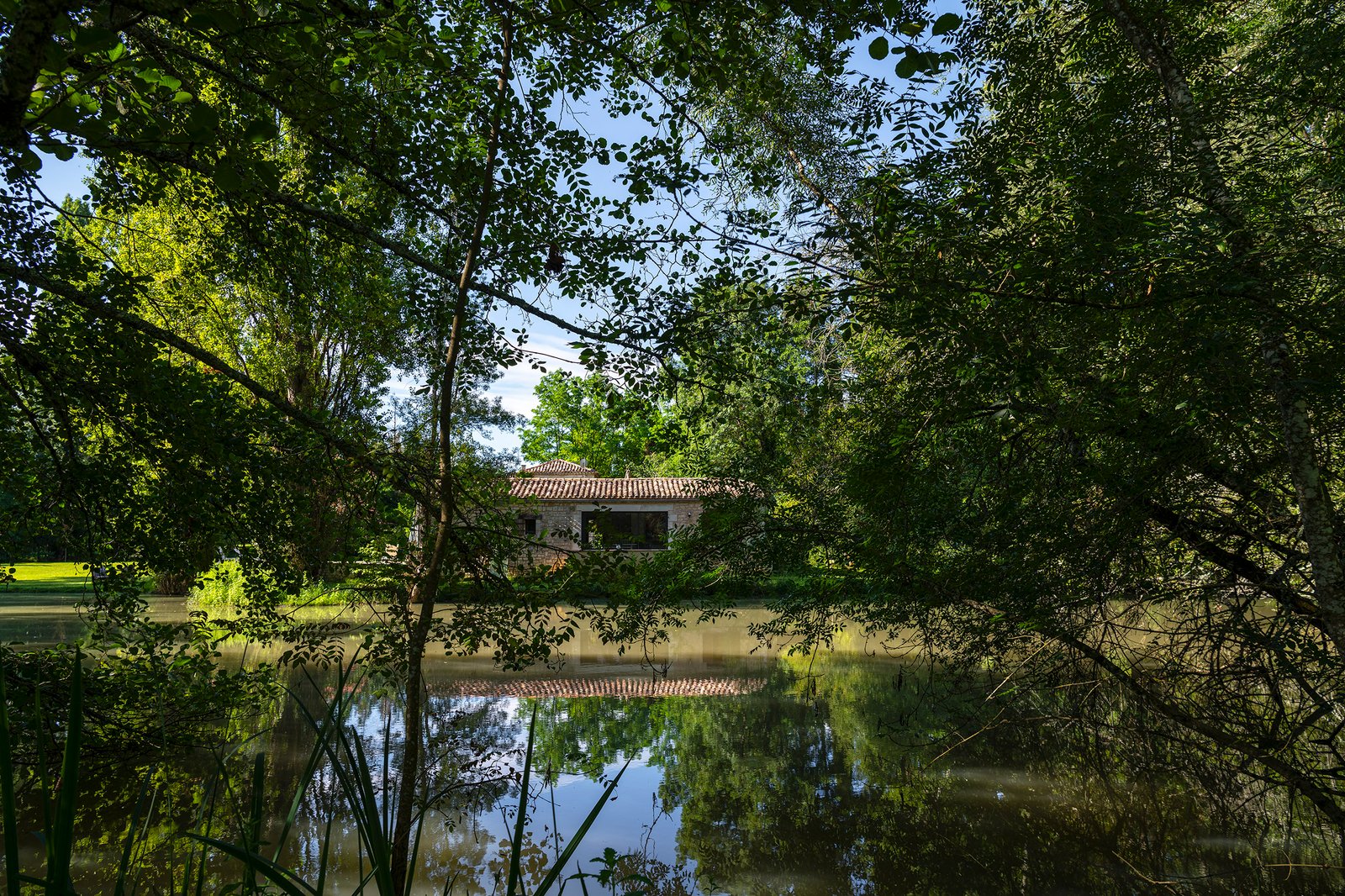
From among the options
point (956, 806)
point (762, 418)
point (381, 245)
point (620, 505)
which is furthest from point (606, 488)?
point (381, 245)

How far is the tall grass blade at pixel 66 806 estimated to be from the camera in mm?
Result: 870

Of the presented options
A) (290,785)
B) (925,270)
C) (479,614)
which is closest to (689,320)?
(925,270)

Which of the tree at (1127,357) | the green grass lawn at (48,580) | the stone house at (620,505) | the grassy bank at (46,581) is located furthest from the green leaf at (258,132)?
the green grass lawn at (48,580)

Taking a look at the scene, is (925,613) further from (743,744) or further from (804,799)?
(743,744)

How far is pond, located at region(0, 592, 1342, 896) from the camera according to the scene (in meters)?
4.92

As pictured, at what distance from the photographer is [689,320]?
4434 mm

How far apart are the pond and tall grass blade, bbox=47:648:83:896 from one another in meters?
2.41

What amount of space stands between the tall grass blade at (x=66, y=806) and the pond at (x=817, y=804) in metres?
2.41

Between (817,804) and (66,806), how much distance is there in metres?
6.01

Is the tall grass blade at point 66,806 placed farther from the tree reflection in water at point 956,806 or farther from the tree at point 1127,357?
the tree reflection in water at point 956,806

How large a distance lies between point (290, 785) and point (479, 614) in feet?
11.7

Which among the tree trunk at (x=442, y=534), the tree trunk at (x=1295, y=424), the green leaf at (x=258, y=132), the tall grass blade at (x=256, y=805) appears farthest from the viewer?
the tree trunk at (x=1295, y=424)

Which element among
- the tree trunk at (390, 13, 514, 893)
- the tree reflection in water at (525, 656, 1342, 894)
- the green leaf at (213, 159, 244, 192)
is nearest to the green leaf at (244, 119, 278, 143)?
the green leaf at (213, 159, 244, 192)

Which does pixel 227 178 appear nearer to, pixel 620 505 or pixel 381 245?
pixel 381 245
